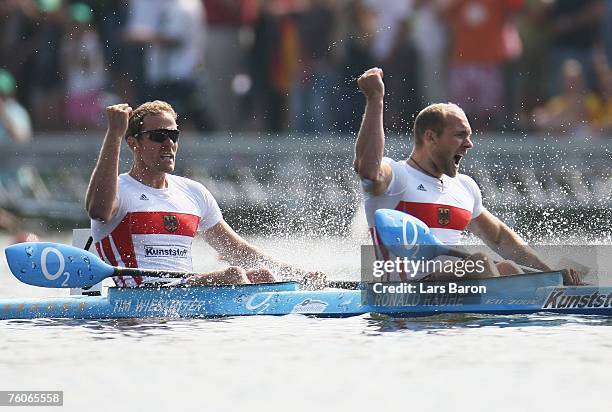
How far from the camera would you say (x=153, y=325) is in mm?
12609

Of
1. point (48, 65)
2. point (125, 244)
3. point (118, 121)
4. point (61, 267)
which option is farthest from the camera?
point (48, 65)

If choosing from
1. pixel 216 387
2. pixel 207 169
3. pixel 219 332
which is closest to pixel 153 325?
pixel 219 332

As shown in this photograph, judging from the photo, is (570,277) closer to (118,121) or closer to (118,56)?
(118,121)

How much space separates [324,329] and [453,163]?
1.74 meters

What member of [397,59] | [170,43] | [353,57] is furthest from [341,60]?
[170,43]

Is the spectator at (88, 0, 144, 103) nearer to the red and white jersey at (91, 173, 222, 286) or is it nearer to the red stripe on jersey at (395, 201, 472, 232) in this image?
the red and white jersey at (91, 173, 222, 286)

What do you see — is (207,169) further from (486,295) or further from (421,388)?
(421,388)

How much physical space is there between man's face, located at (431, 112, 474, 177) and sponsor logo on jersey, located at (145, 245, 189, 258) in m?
2.04

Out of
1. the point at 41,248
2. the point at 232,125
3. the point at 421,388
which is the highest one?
the point at 232,125

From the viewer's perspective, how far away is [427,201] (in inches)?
514

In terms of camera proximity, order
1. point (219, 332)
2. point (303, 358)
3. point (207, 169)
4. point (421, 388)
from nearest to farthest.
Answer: point (421, 388) → point (303, 358) → point (219, 332) → point (207, 169)

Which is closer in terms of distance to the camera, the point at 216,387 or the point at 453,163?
the point at 216,387

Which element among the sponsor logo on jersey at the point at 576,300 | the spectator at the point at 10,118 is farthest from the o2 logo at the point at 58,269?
the spectator at the point at 10,118

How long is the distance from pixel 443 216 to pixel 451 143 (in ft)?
1.80
